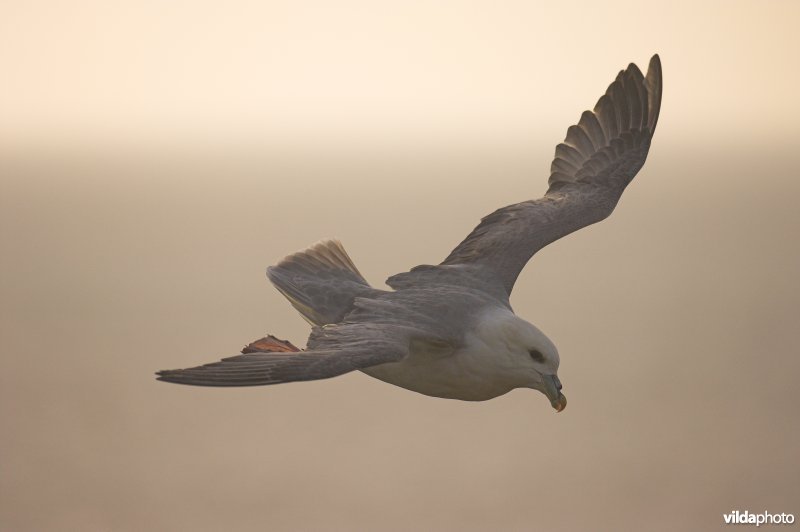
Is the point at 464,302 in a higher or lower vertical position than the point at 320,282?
lower

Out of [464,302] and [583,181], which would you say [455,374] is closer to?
[464,302]

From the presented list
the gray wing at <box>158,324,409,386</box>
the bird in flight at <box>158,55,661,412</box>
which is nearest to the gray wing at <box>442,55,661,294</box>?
the bird in flight at <box>158,55,661,412</box>

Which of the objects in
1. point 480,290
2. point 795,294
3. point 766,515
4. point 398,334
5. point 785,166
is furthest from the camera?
point 785,166

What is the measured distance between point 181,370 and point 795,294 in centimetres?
3241

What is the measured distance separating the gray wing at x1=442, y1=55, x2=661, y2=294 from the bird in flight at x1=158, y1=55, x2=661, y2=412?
0.4 inches

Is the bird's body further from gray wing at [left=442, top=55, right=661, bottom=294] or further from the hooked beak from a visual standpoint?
gray wing at [left=442, top=55, right=661, bottom=294]

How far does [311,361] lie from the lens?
944 cm

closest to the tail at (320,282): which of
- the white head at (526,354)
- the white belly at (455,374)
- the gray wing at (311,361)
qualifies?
the white belly at (455,374)

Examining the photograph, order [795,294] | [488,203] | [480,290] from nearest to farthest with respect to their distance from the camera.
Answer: [480,290] < [795,294] < [488,203]

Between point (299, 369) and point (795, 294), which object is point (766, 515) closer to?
point (299, 369)

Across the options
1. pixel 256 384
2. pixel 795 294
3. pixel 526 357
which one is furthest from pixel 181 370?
Result: pixel 795 294

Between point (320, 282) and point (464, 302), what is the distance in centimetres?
143

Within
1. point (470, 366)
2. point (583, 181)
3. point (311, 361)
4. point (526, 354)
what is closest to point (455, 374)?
point (470, 366)

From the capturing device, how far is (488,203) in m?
63.8
